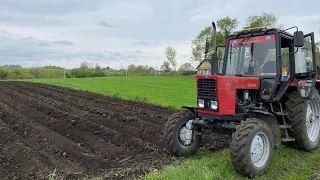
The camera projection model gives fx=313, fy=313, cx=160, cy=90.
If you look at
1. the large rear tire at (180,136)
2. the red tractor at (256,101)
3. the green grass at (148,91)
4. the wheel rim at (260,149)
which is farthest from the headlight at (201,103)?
the green grass at (148,91)

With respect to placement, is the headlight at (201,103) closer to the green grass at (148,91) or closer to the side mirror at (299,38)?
the side mirror at (299,38)

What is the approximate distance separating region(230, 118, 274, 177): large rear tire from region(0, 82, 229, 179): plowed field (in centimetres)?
139

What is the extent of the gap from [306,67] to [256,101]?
1.60 m

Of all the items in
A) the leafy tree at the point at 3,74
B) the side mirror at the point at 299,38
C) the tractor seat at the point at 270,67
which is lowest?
the tractor seat at the point at 270,67

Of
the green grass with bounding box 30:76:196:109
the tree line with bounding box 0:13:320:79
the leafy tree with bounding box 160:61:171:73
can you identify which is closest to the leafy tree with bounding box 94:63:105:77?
the tree line with bounding box 0:13:320:79

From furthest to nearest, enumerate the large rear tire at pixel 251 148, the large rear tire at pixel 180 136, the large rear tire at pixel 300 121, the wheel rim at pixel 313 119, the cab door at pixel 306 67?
the wheel rim at pixel 313 119, the cab door at pixel 306 67, the large rear tire at pixel 300 121, the large rear tire at pixel 180 136, the large rear tire at pixel 251 148

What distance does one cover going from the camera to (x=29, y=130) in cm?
763

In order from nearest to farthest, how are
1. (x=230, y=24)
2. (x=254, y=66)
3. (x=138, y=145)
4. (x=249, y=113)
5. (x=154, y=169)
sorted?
(x=154, y=169) → (x=249, y=113) → (x=254, y=66) → (x=138, y=145) → (x=230, y=24)

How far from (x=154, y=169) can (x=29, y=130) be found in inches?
157

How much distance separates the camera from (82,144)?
21.7ft

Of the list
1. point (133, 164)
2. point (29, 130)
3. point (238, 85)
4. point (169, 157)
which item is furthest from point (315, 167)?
point (29, 130)

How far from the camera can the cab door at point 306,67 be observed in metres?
6.27

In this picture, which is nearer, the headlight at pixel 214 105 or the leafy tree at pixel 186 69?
the headlight at pixel 214 105

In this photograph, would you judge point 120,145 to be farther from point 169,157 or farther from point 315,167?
point 315,167
